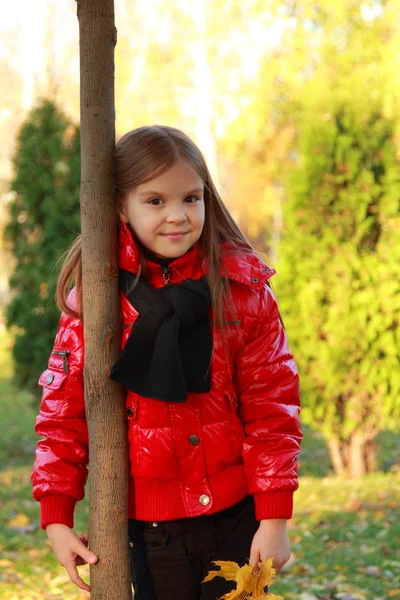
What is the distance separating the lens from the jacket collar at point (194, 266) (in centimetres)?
218

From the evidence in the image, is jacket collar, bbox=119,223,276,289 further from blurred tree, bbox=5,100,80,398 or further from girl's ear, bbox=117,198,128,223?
blurred tree, bbox=5,100,80,398

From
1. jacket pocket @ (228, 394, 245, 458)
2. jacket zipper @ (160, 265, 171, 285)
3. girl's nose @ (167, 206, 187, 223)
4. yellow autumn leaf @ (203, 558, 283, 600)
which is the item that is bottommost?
yellow autumn leaf @ (203, 558, 283, 600)

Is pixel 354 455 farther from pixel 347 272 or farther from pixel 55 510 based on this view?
pixel 55 510

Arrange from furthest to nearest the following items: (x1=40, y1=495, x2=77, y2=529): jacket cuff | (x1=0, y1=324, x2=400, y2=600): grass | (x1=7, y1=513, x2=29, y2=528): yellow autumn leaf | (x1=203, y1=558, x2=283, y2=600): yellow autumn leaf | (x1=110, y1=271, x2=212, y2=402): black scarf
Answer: (x1=7, y1=513, x2=29, y2=528): yellow autumn leaf → (x1=0, y1=324, x2=400, y2=600): grass → (x1=40, y1=495, x2=77, y2=529): jacket cuff → (x1=110, y1=271, x2=212, y2=402): black scarf → (x1=203, y1=558, x2=283, y2=600): yellow autumn leaf

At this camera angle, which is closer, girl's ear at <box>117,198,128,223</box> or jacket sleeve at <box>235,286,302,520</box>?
jacket sleeve at <box>235,286,302,520</box>

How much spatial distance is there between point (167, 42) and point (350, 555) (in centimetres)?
1686

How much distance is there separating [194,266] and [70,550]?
33.0 inches

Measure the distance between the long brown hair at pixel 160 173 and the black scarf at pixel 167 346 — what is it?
0.28ft

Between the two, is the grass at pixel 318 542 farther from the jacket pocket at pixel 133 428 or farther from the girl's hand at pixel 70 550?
the jacket pocket at pixel 133 428

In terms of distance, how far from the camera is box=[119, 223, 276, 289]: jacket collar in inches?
85.7

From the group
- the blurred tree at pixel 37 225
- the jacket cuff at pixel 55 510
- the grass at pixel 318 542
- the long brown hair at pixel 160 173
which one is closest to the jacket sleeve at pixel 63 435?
the jacket cuff at pixel 55 510

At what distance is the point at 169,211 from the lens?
2135 mm

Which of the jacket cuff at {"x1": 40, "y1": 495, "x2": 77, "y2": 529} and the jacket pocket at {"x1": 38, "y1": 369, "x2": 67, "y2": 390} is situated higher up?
the jacket pocket at {"x1": 38, "y1": 369, "x2": 67, "y2": 390}

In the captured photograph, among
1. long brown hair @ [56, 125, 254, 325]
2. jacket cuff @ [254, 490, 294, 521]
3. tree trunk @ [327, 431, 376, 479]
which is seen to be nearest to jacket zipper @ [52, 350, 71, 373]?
long brown hair @ [56, 125, 254, 325]
